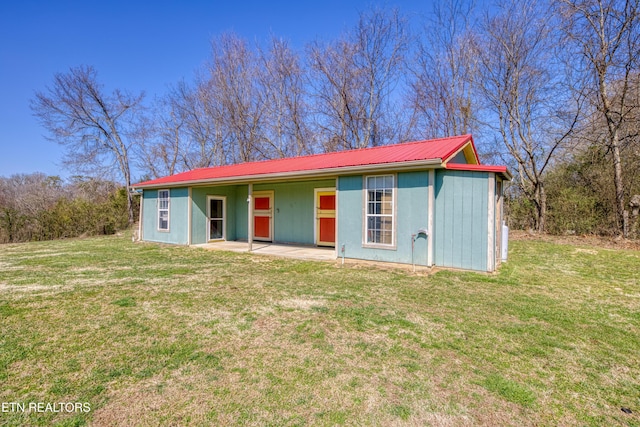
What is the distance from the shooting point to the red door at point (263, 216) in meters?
11.0

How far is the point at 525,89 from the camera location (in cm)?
1296

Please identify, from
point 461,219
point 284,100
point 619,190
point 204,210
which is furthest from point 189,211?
point 619,190

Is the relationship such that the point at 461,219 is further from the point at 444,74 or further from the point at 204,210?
the point at 444,74

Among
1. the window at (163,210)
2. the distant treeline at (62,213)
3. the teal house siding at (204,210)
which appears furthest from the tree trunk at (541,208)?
the distant treeline at (62,213)

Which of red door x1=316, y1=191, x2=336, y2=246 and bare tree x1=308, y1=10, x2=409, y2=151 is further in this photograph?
bare tree x1=308, y1=10, x2=409, y2=151

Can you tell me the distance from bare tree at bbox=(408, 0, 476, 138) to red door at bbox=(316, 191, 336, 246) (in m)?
9.10

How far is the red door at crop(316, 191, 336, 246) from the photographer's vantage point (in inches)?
376

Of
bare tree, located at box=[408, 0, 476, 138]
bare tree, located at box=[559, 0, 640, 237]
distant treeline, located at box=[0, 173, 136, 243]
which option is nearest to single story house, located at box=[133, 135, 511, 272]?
bare tree, located at box=[559, 0, 640, 237]

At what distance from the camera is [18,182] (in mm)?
24375

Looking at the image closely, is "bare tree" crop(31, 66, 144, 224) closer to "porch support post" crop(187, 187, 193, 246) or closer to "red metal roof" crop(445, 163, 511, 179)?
"porch support post" crop(187, 187, 193, 246)

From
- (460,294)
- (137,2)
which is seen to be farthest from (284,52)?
(460,294)

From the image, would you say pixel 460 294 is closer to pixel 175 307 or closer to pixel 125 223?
pixel 175 307

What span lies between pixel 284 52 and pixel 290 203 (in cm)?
1074

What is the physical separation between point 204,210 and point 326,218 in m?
4.35
